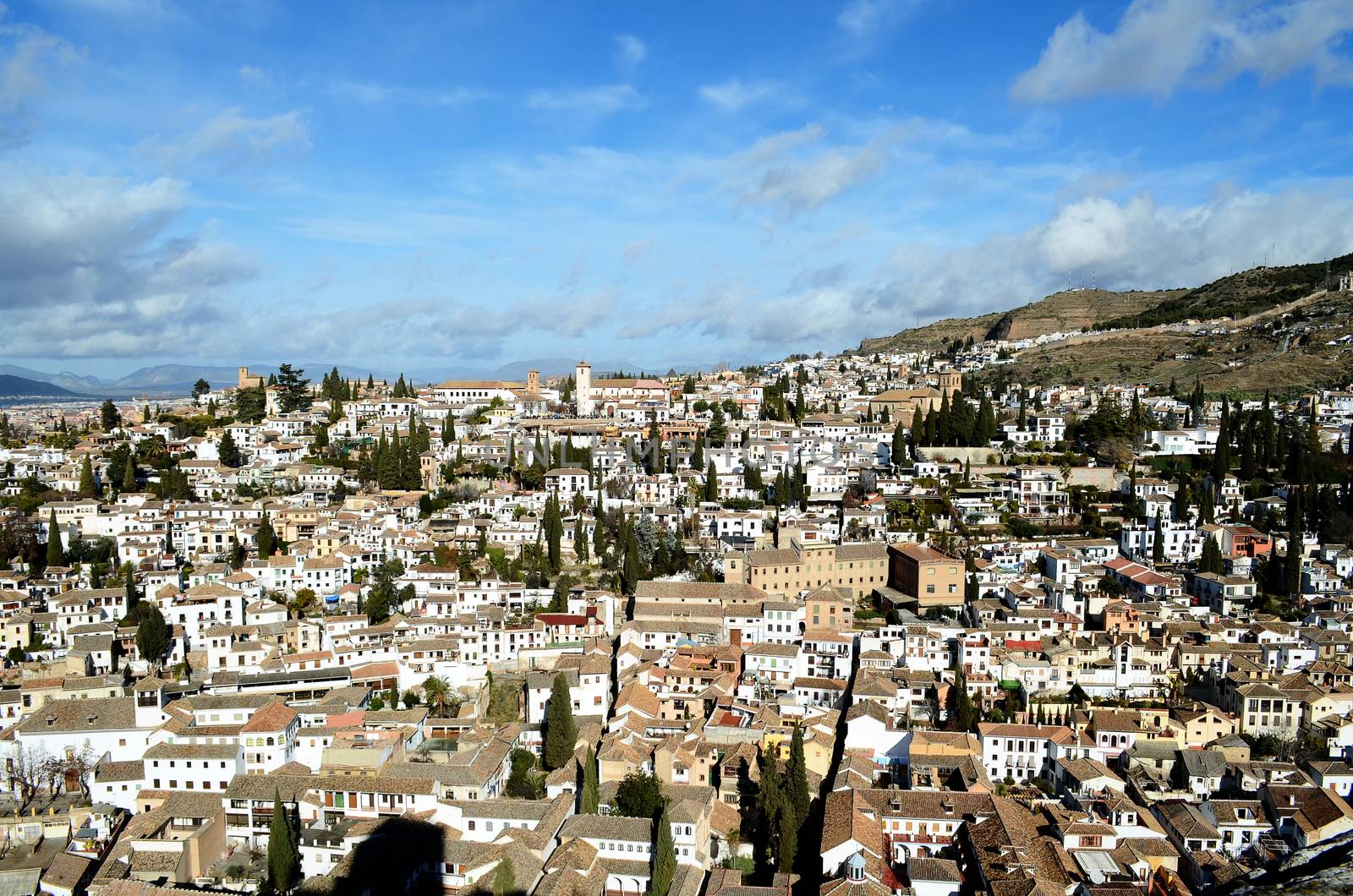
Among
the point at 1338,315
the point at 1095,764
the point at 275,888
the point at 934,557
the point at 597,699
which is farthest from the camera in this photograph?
the point at 1338,315

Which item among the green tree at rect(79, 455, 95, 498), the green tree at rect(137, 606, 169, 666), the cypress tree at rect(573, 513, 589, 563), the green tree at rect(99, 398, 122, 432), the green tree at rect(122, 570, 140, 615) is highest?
the green tree at rect(99, 398, 122, 432)

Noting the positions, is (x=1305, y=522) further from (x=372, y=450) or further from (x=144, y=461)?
(x=144, y=461)

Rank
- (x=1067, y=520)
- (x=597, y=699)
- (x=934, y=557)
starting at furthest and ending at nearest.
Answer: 1. (x=1067, y=520)
2. (x=934, y=557)
3. (x=597, y=699)

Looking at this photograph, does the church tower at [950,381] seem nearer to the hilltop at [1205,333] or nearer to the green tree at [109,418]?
the hilltop at [1205,333]

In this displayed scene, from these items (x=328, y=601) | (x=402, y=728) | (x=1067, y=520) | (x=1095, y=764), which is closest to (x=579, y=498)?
(x=328, y=601)

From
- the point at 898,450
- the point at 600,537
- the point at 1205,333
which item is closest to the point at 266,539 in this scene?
the point at 600,537

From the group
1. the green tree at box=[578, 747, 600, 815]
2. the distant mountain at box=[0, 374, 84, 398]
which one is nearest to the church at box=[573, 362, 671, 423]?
the green tree at box=[578, 747, 600, 815]

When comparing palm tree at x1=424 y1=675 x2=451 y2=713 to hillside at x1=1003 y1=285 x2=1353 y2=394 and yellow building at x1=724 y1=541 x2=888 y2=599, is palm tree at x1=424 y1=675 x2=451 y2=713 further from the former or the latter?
hillside at x1=1003 y1=285 x2=1353 y2=394
